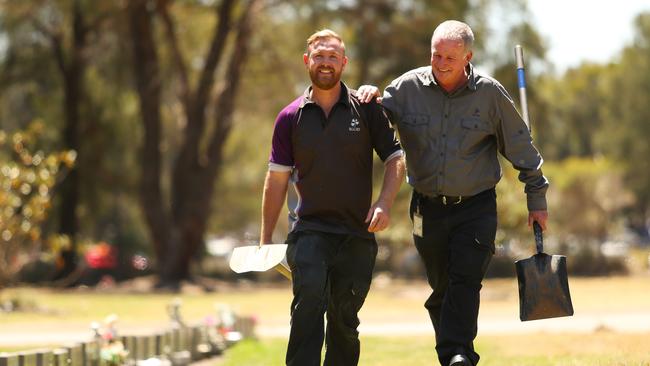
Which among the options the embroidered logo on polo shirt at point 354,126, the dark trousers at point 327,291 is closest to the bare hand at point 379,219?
the dark trousers at point 327,291

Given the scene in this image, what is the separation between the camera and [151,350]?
13.1 m

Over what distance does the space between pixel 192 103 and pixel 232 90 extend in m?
1.46

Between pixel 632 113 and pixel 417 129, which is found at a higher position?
pixel 632 113

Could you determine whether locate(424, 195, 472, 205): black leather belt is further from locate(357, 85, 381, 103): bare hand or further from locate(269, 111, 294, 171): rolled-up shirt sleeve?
locate(269, 111, 294, 171): rolled-up shirt sleeve

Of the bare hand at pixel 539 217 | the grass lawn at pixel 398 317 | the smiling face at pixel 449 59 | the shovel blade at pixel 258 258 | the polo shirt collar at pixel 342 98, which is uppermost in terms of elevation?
the smiling face at pixel 449 59

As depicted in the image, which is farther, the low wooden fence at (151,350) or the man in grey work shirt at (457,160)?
the low wooden fence at (151,350)

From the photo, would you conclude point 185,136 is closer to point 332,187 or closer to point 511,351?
point 511,351

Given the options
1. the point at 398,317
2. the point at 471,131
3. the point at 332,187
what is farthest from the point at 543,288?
the point at 398,317

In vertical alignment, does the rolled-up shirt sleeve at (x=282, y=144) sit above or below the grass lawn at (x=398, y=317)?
above

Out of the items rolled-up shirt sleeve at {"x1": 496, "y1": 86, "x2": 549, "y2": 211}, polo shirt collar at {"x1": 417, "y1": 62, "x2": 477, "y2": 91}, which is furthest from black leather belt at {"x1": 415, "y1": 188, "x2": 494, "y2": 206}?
polo shirt collar at {"x1": 417, "y1": 62, "x2": 477, "y2": 91}

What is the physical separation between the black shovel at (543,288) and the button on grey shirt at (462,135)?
1.20ft

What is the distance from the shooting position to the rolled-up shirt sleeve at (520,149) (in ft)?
25.6

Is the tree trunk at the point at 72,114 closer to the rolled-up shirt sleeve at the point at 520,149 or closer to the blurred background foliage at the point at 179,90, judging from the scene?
the blurred background foliage at the point at 179,90

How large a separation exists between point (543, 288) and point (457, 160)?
35.2 inches
